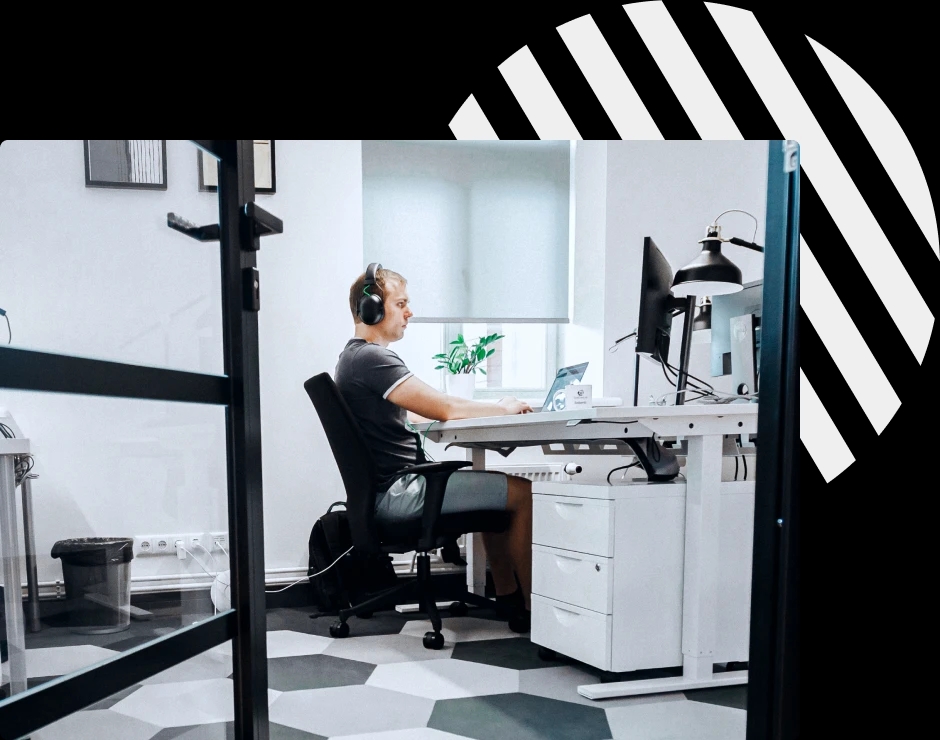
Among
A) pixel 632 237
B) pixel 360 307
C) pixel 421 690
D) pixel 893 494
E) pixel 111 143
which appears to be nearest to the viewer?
pixel 893 494

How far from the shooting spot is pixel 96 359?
2.98 feet

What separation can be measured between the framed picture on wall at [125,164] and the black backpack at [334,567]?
1830mm

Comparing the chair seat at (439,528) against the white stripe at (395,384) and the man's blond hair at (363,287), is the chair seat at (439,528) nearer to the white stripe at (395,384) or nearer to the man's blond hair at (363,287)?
the white stripe at (395,384)

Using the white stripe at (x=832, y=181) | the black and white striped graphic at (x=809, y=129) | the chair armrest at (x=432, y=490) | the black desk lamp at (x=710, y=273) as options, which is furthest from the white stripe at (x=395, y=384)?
the white stripe at (x=832, y=181)

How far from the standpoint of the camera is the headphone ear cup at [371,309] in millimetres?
2318

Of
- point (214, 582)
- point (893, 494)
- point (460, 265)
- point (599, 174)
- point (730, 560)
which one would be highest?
point (599, 174)

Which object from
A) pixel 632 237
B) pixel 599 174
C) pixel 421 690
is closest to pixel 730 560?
pixel 421 690

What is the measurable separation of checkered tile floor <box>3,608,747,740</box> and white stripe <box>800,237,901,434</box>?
1002 millimetres

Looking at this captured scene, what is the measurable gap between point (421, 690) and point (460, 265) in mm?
1961

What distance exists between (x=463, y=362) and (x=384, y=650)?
1279 mm

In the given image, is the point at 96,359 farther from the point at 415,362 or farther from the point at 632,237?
the point at 632,237

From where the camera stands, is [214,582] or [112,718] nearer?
[112,718]

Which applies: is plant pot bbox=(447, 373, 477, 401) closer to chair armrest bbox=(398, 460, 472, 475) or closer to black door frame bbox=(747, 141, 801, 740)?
chair armrest bbox=(398, 460, 472, 475)

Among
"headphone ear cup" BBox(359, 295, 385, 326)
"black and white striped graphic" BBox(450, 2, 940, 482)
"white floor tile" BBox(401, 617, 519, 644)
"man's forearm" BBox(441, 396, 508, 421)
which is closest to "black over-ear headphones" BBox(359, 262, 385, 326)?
"headphone ear cup" BBox(359, 295, 385, 326)
